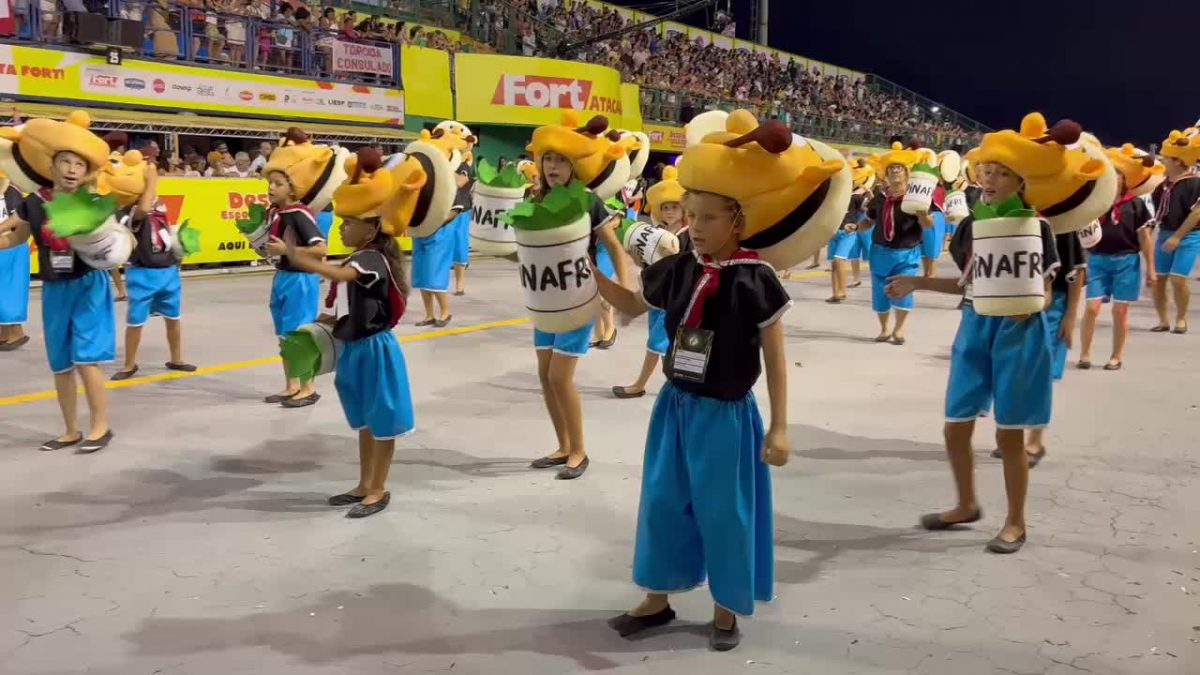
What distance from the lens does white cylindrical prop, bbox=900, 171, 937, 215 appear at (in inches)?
323

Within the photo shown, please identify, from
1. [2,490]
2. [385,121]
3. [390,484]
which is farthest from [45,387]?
[385,121]

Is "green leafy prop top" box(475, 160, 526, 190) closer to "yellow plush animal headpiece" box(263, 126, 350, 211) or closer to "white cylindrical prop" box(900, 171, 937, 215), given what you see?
"yellow plush animal headpiece" box(263, 126, 350, 211)

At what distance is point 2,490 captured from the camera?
483cm

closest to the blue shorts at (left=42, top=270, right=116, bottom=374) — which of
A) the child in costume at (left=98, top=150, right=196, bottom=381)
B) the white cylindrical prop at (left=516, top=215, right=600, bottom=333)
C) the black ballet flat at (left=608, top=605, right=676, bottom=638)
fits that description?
the child in costume at (left=98, top=150, right=196, bottom=381)

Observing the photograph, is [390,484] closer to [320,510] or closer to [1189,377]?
[320,510]

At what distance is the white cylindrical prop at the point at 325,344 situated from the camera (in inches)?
169

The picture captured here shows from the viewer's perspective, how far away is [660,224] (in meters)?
6.32

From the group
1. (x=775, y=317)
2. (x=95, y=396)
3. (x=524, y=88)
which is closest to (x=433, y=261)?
(x=95, y=396)

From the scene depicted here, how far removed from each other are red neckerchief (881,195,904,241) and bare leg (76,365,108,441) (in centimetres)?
672

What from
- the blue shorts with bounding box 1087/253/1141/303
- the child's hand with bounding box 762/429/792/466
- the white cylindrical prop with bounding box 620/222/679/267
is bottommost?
the child's hand with bounding box 762/429/792/466

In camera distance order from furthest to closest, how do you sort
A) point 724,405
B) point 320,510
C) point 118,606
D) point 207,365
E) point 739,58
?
1. point 739,58
2. point 207,365
3. point 320,510
4. point 118,606
5. point 724,405

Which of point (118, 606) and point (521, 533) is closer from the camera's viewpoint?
point (118, 606)

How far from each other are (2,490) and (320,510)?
5.70ft

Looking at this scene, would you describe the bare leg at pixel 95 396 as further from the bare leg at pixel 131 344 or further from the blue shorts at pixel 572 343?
the blue shorts at pixel 572 343
